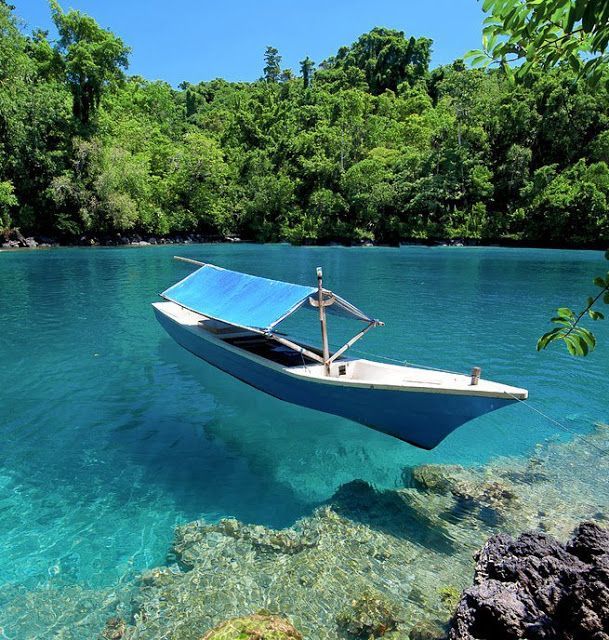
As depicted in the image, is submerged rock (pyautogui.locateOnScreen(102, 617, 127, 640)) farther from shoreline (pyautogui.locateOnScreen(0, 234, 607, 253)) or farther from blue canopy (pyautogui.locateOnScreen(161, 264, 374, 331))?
shoreline (pyautogui.locateOnScreen(0, 234, 607, 253))

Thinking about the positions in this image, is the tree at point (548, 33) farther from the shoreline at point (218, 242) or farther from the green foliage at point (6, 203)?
the shoreline at point (218, 242)

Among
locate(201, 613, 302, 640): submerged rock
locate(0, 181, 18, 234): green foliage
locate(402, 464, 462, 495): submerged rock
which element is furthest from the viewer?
locate(0, 181, 18, 234): green foliage

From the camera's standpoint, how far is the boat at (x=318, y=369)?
940cm

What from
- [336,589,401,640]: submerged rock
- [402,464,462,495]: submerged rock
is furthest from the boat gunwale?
[336,589,401,640]: submerged rock

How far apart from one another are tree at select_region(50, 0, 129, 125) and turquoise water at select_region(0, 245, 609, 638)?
4306 cm

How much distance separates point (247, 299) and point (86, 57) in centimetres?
5748

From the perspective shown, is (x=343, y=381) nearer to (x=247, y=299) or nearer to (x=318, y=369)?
(x=318, y=369)

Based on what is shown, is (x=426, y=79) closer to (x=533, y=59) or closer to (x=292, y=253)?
(x=292, y=253)

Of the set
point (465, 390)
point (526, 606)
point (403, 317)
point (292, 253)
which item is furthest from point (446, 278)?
point (526, 606)

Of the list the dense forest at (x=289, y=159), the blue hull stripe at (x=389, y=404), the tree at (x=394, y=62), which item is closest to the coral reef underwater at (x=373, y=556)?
the blue hull stripe at (x=389, y=404)

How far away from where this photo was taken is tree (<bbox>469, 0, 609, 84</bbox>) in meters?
2.06

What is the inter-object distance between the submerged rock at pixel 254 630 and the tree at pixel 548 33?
600cm

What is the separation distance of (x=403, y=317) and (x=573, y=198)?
46.2 m

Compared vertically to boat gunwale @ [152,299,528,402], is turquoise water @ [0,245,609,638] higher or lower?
lower
